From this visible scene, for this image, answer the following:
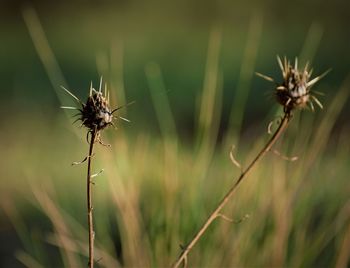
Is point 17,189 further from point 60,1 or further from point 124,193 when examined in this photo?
point 60,1

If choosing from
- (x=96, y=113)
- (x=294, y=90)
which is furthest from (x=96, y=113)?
(x=294, y=90)

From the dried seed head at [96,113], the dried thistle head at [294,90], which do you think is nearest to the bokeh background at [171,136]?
the dried thistle head at [294,90]

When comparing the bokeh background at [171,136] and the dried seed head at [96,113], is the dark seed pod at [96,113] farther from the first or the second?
the bokeh background at [171,136]

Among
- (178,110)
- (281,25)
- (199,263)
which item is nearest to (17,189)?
(178,110)

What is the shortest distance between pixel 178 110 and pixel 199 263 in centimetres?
196

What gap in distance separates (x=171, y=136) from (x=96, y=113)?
81 cm

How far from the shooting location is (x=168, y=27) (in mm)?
4656

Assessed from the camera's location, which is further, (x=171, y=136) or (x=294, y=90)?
(x=171, y=136)

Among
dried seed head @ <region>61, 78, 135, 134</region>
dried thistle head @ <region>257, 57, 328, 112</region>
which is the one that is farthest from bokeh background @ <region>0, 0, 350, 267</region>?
dried seed head @ <region>61, 78, 135, 134</region>

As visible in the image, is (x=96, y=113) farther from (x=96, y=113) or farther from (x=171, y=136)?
(x=171, y=136)

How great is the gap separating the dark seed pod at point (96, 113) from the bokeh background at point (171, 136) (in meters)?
0.17

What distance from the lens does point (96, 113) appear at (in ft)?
2.01

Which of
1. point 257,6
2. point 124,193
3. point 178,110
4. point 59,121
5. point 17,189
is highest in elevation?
point 257,6

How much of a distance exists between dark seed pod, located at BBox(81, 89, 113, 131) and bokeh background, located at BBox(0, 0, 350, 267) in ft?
0.55
